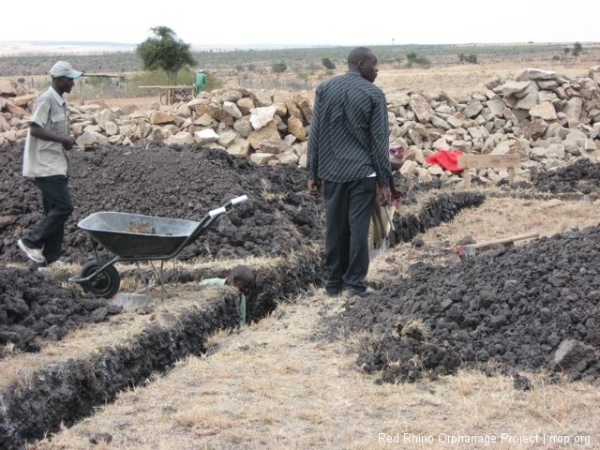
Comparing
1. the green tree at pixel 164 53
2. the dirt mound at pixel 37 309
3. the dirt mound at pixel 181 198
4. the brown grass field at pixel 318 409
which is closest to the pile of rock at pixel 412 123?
the dirt mound at pixel 181 198

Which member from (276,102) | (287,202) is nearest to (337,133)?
(287,202)

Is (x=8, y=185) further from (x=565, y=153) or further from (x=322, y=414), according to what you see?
(x=565, y=153)

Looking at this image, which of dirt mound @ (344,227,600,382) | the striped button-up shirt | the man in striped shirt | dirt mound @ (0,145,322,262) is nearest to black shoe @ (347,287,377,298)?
the man in striped shirt

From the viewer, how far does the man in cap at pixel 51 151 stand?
817cm

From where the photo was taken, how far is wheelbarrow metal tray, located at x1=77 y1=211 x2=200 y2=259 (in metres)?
7.38

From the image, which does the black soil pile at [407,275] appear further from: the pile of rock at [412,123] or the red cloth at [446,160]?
the red cloth at [446,160]

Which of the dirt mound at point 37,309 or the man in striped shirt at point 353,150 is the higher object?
the man in striped shirt at point 353,150

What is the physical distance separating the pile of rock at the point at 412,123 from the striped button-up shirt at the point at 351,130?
717 cm

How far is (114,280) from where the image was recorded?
7793 millimetres

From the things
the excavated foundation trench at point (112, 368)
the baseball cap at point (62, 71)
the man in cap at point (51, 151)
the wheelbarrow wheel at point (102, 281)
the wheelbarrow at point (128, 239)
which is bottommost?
the excavated foundation trench at point (112, 368)

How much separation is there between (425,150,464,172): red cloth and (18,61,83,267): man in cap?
916cm

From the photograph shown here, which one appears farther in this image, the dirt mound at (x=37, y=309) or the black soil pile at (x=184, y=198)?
the black soil pile at (x=184, y=198)

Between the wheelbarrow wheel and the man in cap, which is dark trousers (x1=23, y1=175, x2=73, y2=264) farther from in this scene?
the wheelbarrow wheel

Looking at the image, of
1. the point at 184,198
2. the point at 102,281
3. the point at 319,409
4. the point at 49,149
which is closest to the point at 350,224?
the point at 102,281
